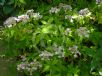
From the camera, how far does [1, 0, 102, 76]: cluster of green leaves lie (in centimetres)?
316

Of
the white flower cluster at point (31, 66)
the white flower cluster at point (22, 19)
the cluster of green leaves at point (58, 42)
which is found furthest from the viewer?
the white flower cluster at point (22, 19)

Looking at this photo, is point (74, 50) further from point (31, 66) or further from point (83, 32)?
point (31, 66)

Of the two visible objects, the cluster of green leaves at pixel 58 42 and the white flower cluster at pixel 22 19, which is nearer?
the cluster of green leaves at pixel 58 42

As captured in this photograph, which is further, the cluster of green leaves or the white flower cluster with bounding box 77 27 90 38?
the white flower cluster with bounding box 77 27 90 38

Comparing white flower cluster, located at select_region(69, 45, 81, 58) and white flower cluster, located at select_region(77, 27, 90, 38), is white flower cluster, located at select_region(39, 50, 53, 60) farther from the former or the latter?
white flower cluster, located at select_region(77, 27, 90, 38)

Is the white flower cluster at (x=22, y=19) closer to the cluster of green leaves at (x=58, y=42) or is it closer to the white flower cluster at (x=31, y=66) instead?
the cluster of green leaves at (x=58, y=42)

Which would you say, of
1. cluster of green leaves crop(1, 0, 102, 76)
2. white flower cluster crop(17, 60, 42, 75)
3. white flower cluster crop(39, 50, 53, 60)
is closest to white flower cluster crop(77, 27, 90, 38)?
cluster of green leaves crop(1, 0, 102, 76)

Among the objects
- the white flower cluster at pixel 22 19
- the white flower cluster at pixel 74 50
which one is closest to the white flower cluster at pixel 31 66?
the white flower cluster at pixel 74 50

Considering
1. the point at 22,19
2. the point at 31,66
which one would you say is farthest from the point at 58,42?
the point at 22,19

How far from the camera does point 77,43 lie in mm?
3340

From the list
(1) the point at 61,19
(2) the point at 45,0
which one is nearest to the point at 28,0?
(2) the point at 45,0

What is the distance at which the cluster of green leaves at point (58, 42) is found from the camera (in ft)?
10.4

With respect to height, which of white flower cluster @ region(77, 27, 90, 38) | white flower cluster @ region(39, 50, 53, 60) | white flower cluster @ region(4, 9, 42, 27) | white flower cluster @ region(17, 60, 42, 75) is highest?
white flower cluster @ region(4, 9, 42, 27)

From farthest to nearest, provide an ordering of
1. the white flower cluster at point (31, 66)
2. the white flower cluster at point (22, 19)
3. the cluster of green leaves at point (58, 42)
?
the white flower cluster at point (22, 19), the white flower cluster at point (31, 66), the cluster of green leaves at point (58, 42)
